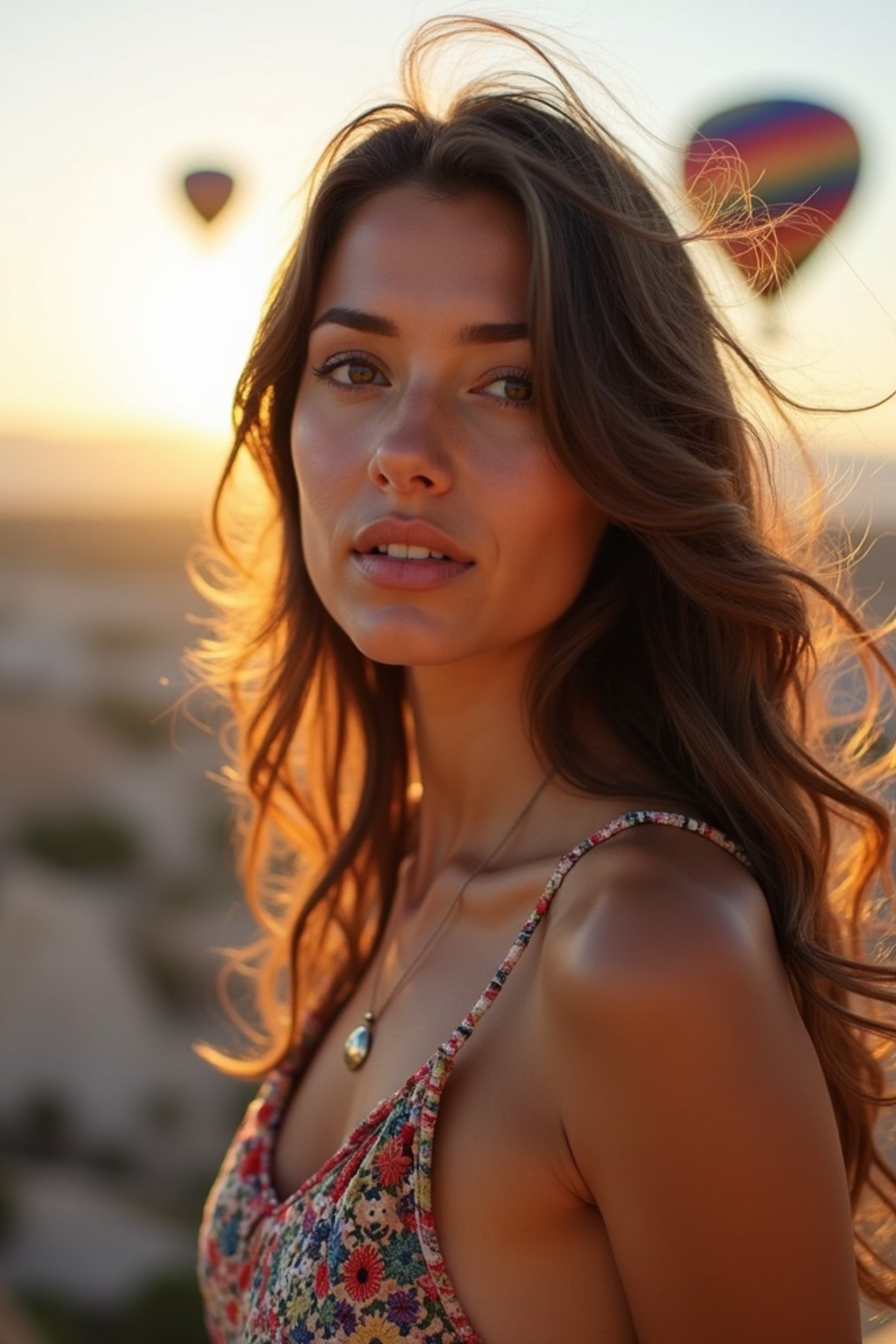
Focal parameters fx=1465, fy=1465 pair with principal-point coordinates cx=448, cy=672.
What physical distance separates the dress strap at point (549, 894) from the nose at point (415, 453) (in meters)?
0.53

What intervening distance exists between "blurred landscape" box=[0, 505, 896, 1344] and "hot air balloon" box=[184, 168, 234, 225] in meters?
3.22

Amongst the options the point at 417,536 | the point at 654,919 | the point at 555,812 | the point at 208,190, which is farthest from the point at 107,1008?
the point at 654,919

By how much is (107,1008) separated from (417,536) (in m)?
6.50

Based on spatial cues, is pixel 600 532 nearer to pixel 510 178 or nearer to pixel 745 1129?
pixel 510 178

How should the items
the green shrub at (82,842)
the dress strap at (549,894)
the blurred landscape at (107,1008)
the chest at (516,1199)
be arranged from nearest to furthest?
the chest at (516,1199)
the dress strap at (549,894)
the blurred landscape at (107,1008)
the green shrub at (82,842)

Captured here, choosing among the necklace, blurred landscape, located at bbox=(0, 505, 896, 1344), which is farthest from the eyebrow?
blurred landscape, located at bbox=(0, 505, 896, 1344)

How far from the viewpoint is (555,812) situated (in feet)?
6.86

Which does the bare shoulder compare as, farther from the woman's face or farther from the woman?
the woman's face

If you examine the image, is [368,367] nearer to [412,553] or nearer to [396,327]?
[396,327]

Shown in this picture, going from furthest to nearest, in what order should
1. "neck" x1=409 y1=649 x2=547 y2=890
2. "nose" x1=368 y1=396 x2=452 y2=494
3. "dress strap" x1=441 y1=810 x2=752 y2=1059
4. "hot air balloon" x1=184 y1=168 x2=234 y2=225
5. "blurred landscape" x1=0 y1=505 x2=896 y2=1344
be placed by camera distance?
"hot air balloon" x1=184 y1=168 x2=234 y2=225, "blurred landscape" x1=0 y1=505 x2=896 y2=1344, "neck" x1=409 y1=649 x2=547 y2=890, "nose" x1=368 y1=396 x2=452 y2=494, "dress strap" x1=441 y1=810 x2=752 y2=1059

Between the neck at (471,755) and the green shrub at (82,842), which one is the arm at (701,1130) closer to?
the neck at (471,755)

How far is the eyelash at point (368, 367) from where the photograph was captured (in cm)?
203

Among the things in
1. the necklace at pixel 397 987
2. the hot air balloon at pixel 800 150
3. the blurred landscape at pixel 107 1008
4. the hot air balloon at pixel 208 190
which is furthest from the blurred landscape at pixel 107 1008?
the hot air balloon at pixel 208 190

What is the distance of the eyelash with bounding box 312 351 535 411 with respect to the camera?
2.03 metres
